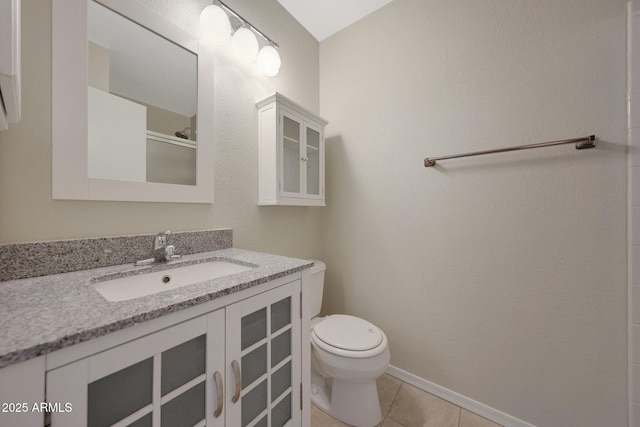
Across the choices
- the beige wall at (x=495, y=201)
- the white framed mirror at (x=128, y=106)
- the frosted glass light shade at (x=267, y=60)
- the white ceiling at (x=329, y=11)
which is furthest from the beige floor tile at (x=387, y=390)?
the white ceiling at (x=329, y=11)

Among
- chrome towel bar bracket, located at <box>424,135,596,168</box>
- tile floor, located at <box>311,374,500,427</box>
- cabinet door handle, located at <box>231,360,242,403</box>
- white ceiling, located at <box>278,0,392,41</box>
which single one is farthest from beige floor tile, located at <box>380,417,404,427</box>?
white ceiling, located at <box>278,0,392,41</box>

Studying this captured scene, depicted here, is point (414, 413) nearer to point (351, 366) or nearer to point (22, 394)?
point (351, 366)

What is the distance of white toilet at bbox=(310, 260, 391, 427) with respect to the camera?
3.59 ft

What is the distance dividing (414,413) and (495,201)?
119 cm

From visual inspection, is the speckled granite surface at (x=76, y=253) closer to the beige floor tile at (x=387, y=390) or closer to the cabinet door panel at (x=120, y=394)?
the cabinet door panel at (x=120, y=394)

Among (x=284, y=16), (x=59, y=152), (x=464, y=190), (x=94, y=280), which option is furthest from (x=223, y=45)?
(x=464, y=190)

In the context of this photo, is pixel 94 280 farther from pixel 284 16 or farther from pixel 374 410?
pixel 284 16

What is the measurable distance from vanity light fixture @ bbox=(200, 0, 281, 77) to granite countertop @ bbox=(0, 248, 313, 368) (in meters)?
1.13

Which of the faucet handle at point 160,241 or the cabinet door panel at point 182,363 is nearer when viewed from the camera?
the cabinet door panel at point 182,363

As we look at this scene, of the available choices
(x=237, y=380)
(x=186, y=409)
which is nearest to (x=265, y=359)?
(x=237, y=380)

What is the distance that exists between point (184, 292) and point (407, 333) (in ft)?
4.51

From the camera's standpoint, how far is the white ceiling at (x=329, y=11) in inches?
59.8

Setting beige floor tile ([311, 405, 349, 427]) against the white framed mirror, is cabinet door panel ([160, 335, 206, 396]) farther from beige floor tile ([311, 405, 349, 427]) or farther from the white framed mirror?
beige floor tile ([311, 405, 349, 427])

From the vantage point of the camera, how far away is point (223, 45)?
3.95ft
